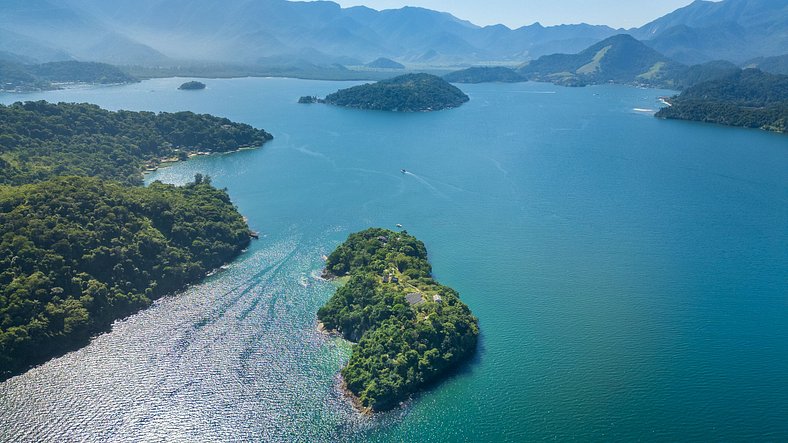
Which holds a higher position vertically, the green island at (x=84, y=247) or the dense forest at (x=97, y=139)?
the dense forest at (x=97, y=139)

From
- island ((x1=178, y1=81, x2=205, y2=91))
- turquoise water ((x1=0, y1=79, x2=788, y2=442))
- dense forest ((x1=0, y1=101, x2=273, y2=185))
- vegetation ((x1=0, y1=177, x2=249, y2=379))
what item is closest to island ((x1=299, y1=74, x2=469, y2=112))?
island ((x1=178, y1=81, x2=205, y2=91))

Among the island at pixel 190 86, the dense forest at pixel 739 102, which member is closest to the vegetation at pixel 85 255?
the dense forest at pixel 739 102

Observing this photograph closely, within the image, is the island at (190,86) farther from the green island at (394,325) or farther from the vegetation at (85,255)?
the green island at (394,325)

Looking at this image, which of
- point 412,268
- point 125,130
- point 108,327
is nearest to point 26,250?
point 108,327

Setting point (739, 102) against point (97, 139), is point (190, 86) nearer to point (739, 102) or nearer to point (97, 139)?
point (97, 139)

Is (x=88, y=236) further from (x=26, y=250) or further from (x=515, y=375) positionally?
(x=515, y=375)

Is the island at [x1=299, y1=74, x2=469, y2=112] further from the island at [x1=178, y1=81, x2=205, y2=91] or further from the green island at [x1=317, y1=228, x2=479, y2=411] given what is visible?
the green island at [x1=317, y1=228, x2=479, y2=411]
